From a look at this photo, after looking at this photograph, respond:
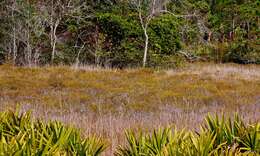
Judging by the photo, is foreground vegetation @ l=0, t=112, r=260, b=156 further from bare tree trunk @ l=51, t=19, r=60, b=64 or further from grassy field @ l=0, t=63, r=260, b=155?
bare tree trunk @ l=51, t=19, r=60, b=64

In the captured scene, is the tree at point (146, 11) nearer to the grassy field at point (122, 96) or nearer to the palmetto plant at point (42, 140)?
the grassy field at point (122, 96)

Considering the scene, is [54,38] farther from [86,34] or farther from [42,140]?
[42,140]

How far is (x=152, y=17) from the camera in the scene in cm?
2170

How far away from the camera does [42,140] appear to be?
10.2 ft

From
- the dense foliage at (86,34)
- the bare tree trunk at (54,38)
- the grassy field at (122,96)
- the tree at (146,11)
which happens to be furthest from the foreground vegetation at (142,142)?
the dense foliage at (86,34)

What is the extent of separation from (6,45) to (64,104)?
40.0 ft

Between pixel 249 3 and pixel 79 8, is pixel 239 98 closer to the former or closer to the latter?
pixel 79 8

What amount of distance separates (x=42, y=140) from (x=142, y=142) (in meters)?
0.76

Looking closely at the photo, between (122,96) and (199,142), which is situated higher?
(199,142)

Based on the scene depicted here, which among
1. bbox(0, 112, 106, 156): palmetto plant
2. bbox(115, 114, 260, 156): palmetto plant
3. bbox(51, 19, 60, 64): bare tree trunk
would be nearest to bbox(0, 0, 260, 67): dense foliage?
bbox(51, 19, 60, 64): bare tree trunk

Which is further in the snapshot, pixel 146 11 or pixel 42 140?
pixel 146 11

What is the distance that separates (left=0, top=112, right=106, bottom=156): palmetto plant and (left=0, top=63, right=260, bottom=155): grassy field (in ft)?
6.59

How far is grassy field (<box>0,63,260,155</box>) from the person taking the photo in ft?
25.8

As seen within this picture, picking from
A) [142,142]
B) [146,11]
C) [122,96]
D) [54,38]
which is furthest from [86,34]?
[142,142]
